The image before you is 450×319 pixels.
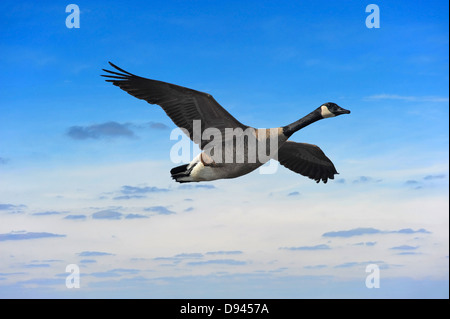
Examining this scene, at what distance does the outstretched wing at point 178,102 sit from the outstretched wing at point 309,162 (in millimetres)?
2921

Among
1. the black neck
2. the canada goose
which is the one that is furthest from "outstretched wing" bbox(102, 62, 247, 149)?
the black neck

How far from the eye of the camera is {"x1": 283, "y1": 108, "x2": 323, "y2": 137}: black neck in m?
8.39

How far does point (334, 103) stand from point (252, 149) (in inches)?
71.4

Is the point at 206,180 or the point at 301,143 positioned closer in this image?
the point at 206,180

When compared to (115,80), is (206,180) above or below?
below

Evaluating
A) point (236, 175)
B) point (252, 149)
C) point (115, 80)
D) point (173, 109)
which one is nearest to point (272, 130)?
point (252, 149)

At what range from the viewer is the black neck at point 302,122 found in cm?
839

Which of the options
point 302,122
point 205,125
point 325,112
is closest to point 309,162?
point 325,112

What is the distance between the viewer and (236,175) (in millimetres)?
8344

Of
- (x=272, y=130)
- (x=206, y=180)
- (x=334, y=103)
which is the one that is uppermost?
(x=334, y=103)

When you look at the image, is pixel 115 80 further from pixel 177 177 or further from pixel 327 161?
pixel 327 161

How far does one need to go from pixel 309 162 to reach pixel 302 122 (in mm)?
2704

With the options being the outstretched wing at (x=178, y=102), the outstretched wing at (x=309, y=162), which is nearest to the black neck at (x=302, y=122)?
the outstretched wing at (x=178, y=102)

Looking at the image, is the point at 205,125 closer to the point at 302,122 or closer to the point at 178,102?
the point at 178,102
